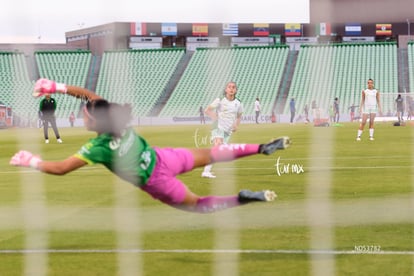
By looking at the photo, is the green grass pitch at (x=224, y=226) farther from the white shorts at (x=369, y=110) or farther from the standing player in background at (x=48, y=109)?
the white shorts at (x=369, y=110)

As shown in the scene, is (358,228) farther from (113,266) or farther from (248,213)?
(113,266)

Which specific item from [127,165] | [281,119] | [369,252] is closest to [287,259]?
[369,252]

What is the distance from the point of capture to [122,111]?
5.67 metres

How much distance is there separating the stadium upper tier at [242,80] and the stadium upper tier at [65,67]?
3896mm

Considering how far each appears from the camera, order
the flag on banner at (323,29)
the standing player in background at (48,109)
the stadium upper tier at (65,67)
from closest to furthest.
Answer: the flag on banner at (323,29) < the standing player in background at (48,109) < the stadium upper tier at (65,67)

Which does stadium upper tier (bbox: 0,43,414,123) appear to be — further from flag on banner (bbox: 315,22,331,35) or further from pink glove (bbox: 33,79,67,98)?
pink glove (bbox: 33,79,67,98)

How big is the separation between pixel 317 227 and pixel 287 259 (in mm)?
2168

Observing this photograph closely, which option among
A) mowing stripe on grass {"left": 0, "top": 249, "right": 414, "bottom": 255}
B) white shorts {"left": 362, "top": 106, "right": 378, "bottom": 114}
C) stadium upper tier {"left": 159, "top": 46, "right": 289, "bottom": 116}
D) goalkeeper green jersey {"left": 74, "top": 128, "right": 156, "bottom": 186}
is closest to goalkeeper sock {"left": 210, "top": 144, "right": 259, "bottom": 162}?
goalkeeper green jersey {"left": 74, "top": 128, "right": 156, "bottom": 186}

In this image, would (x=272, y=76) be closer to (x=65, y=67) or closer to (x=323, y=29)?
(x=65, y=67)

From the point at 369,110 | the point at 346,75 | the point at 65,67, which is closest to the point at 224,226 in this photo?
the point at 65,67

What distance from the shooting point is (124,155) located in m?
5.95

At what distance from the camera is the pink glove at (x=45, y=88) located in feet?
18.5

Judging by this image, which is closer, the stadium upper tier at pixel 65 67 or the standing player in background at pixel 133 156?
the standing player in background at pixel 133 156

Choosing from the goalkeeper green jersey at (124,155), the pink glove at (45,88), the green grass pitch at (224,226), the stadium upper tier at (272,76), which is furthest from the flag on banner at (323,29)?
the stadium upper tier at (272,76)
